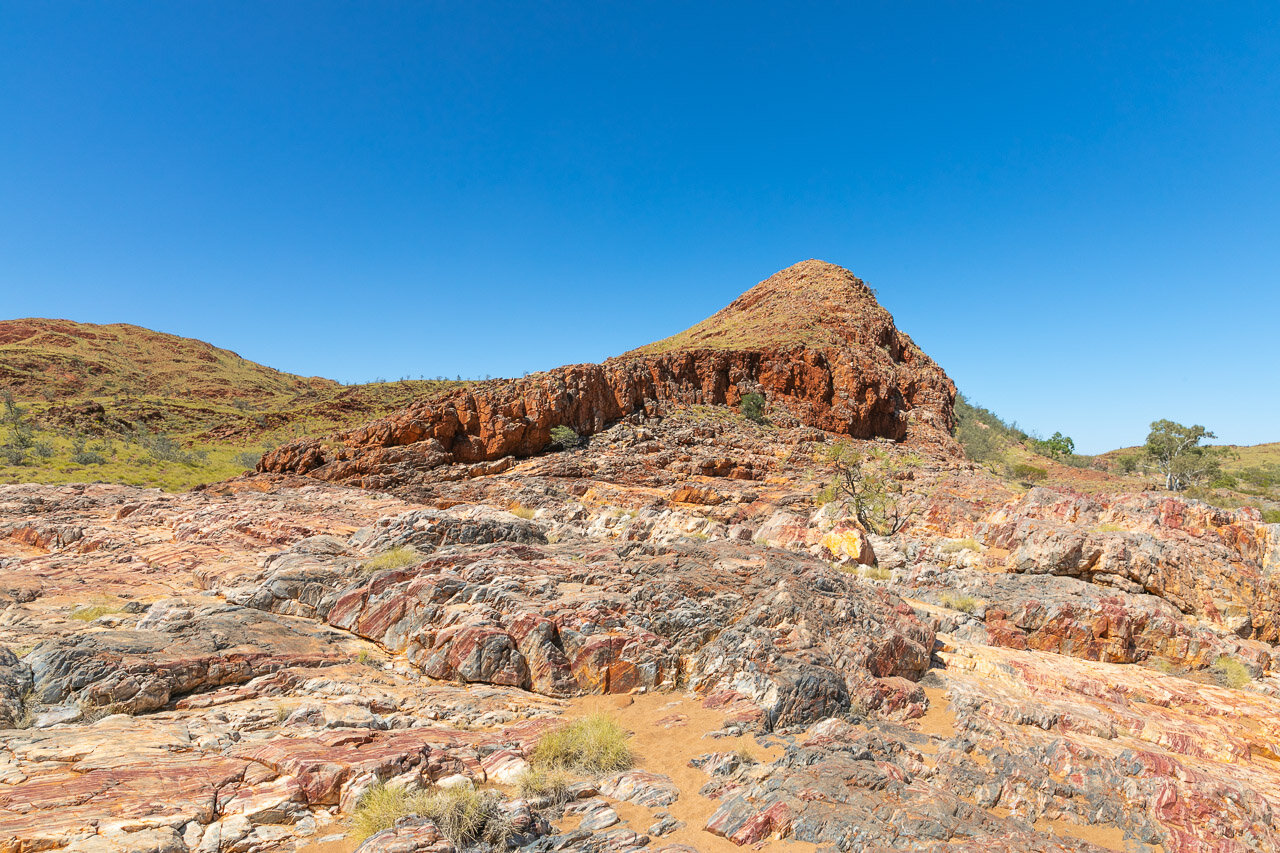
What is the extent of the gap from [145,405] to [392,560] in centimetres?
6220

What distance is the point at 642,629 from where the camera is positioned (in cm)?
1081

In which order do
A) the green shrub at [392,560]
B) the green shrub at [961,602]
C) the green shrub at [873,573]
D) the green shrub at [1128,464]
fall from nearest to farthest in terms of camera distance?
the green shrub at [392,560], the green shrub at [961,602], the green shrub at [873,573], the green shrub at [1128,464]

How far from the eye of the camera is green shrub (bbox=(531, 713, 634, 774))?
760 centimetres

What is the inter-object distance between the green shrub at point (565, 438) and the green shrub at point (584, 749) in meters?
26.2

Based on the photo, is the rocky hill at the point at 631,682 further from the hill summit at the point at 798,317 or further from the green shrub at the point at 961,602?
the hill summit at the point at 798,317

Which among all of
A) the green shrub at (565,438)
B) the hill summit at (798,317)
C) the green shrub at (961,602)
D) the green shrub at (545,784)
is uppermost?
the hill summit at (798,317)

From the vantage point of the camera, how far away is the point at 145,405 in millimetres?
56812

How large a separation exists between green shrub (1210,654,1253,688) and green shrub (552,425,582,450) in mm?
27867

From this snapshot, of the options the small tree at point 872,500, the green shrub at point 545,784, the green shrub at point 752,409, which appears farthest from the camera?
the green shrub at point 752,409

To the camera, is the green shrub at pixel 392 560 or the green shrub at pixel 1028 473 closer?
the green shrub at pixel 392 560

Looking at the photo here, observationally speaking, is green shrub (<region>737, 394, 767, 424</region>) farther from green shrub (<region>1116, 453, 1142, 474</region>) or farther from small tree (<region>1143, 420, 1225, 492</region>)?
green shrub (<region>1116, 453, 1142, 474</region>)

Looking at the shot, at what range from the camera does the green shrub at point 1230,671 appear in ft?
40.3

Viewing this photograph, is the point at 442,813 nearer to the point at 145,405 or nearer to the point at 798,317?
the point at 798,317

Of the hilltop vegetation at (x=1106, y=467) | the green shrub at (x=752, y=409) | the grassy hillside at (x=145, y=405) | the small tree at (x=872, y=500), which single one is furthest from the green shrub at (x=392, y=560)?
the hilltop vegetation at (x=1106, y=467)
